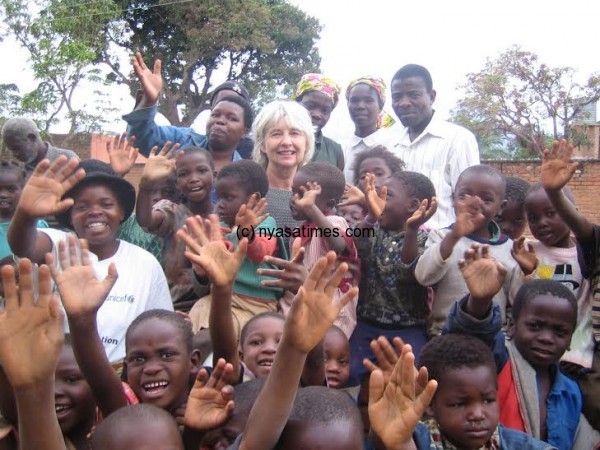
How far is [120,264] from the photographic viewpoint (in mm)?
3178

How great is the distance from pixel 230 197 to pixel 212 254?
4.34 ft

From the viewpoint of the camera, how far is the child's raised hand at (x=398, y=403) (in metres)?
1.91

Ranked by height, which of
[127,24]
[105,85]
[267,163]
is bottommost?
[267,163]

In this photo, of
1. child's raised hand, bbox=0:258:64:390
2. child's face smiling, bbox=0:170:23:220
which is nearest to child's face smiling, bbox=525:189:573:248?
child's raised hand, bbox=0:258:64:390

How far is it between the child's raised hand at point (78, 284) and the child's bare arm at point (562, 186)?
2176mm

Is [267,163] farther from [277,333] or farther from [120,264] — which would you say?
[277,333]

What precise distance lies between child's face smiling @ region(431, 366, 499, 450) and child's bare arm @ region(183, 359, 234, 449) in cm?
82

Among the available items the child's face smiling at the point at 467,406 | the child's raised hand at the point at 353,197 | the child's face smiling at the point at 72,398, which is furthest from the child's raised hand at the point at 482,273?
the child's face smiling at the point at 72,398

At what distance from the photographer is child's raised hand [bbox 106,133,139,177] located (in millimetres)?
3771

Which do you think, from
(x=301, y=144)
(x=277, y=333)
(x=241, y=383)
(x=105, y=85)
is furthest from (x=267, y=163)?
(x=105, y=85)

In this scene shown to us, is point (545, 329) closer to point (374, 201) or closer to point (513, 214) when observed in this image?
point (374, 201)

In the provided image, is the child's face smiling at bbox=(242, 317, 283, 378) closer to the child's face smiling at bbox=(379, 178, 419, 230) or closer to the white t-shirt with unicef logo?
the white t-shirt with unicef logo

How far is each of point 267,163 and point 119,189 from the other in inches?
45.0

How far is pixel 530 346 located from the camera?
2.77 meters
